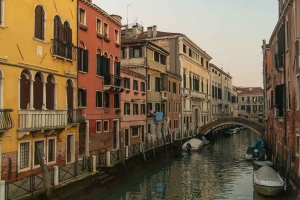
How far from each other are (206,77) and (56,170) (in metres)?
39.8

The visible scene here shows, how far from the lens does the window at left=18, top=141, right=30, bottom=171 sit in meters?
12.8

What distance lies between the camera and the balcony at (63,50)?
48.7 ft

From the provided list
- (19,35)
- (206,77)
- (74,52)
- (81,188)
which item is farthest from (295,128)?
(206,77)

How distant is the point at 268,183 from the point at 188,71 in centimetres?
2549

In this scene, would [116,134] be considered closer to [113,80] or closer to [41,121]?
[113,80]

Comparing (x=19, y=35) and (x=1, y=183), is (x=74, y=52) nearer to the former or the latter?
(x=19, y=35)

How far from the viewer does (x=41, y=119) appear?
13.6 meters

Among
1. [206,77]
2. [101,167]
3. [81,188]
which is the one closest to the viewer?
[81,188]

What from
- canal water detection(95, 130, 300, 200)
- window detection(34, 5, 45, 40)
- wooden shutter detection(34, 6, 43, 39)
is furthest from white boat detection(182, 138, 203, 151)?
wooden shutter detection(34, 6, 43, 39)

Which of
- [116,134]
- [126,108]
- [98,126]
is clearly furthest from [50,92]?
[126,108]

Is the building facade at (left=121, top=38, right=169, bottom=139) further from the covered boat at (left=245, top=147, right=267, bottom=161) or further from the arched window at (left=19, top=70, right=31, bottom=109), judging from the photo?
the arched window at (left=19, top=70, right=31, bottom=109)

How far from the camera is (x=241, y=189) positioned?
1758cm

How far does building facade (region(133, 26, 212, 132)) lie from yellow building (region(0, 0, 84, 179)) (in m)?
20.4

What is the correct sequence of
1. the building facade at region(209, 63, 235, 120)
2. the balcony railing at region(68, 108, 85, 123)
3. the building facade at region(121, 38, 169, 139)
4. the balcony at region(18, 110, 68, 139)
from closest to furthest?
the balcony at region(18, 110, 68, 139), the balcony railing at region(68, 108, 85, 123), the building facade at region(121, 38, 169, 139), the building facade at region(209, 63, 235, 120)
